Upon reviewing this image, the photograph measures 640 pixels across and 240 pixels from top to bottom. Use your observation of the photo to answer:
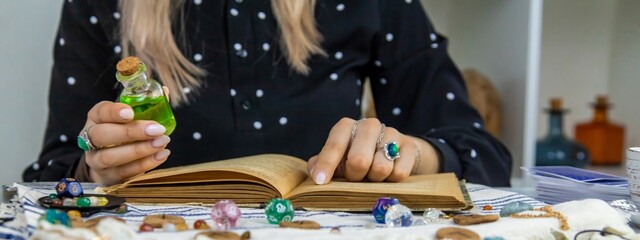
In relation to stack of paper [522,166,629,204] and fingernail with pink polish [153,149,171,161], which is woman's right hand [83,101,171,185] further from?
stack of paper [522,166,629,204]

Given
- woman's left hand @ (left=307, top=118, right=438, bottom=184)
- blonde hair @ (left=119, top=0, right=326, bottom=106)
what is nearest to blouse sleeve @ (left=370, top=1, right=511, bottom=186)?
blonde hair @ (left=119, top=0, right=326, bottom=106)

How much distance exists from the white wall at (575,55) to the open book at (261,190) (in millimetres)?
1346

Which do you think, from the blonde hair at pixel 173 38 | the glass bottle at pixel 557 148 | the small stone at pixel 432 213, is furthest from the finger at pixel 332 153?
the glass bottle at pixel 557 148

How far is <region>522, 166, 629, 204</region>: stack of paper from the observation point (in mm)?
814

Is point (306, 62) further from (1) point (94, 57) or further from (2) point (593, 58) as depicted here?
(2) point (593, 58)

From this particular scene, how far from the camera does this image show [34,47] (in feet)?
4.98

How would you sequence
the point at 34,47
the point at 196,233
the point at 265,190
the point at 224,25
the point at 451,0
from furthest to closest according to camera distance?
the point at 451,0 < the point at 34,47 < the point at 224,25 < the point at 265,190 < the point at 196,233

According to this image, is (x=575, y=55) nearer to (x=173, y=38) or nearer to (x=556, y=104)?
(x=556, y=104)

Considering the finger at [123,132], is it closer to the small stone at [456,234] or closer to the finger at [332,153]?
the finger at [332,153]

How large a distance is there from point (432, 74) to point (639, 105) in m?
0.99

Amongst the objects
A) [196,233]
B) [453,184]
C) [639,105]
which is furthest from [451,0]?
[196,233]

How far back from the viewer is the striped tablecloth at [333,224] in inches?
21.9

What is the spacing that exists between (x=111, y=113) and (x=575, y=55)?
1.55 m

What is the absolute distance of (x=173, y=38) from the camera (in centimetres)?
114
